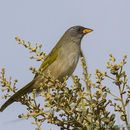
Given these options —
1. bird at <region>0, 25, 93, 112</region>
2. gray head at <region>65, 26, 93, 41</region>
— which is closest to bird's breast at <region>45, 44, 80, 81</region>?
bird at <region>0, 25, 93, 112</region>

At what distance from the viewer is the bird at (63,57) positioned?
205 inches

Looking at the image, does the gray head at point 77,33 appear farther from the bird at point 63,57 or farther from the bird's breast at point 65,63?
the bird's breast at point 65,63

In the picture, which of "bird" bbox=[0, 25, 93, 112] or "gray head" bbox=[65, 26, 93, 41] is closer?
"bird" bbox=[0, 25, 93, 112]

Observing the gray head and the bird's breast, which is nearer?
the bird's breast

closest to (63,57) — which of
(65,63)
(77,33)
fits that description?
(65,63)

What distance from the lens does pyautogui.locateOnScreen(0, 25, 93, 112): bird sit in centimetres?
520

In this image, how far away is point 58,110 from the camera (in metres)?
2.70

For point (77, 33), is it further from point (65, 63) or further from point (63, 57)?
point (65, 63)

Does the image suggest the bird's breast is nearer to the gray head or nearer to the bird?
the bird

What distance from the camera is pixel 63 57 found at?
5562 millimetres

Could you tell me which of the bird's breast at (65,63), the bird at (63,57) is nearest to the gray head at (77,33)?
the bird at (63,57)

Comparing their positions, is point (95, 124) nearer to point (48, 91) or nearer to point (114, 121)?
point (114, 121)

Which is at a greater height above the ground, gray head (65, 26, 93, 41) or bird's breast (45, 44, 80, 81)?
gray head (65, 26, 93, 41)

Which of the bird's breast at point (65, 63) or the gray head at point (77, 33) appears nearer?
the bird's breast at point (65, 63)
